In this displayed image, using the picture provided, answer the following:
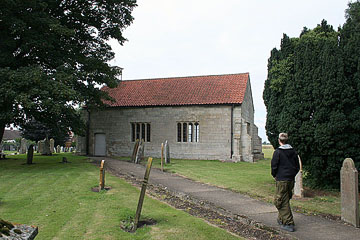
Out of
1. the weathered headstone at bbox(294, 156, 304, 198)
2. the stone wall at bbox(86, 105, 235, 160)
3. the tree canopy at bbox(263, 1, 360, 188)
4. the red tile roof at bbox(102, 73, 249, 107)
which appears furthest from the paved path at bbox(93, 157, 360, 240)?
the red tile roof at bbox(102, 73, 249, 107)

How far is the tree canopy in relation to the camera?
9195mm

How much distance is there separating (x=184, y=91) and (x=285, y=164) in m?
21.9

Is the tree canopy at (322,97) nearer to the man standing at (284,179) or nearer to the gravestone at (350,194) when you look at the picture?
the gravestone at (350,194)

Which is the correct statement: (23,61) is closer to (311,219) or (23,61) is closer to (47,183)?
(47,183)

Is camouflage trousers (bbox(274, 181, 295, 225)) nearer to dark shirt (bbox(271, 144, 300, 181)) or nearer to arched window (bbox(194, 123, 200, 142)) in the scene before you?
dark shirt (bbox(271, 144, 300, 181))

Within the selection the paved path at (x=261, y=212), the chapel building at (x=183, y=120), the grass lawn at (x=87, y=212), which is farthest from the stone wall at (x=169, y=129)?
the grass lawn at (x=87, y=212)

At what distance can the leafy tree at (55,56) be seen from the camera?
14930 mm

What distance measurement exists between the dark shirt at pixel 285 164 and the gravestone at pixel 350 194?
1448mm

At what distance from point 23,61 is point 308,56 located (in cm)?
1589

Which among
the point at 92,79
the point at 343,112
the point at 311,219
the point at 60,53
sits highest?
the point at 60,53

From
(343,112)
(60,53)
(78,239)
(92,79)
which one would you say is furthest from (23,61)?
(343,112)

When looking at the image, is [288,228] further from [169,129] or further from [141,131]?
[141,131]

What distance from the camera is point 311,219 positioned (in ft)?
23.5

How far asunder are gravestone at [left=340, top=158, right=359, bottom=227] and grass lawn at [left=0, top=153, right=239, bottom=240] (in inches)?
116
